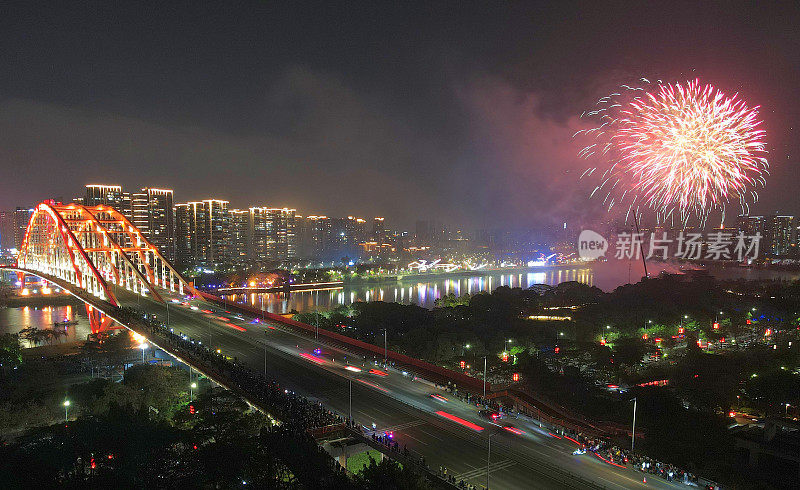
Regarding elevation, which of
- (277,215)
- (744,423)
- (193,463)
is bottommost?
(744,423)

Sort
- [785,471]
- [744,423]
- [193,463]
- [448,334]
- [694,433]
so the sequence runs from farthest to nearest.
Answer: [448,334]
[744,423]
[694,433]
[785,471]
[193,463]

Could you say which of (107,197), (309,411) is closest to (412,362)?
(309,411)

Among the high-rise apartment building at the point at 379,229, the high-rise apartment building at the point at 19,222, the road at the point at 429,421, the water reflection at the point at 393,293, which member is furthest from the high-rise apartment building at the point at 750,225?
the high-rise apartment building at the point at 19,222

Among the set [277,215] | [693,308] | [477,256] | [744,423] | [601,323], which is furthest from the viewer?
[477,256]

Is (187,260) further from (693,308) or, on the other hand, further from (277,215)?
(693,308)

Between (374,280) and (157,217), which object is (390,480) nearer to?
(374,280)

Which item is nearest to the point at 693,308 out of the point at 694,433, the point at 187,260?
the point at 694,433

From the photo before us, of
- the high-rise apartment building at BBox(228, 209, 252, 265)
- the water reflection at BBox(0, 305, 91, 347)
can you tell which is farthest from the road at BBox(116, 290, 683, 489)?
the high-rise apartment building at BBox(228, 209, 252, 265)
